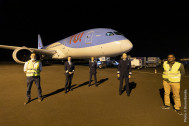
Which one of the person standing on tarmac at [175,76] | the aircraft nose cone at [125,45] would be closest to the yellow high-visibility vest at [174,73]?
the person standing on tarmac at [175,76]

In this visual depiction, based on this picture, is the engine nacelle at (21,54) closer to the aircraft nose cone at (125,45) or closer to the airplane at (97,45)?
the airplane at (97,45)

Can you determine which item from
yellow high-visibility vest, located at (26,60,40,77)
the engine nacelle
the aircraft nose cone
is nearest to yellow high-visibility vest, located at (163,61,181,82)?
yellow high-visibility vest, located at (26,60,40,77)

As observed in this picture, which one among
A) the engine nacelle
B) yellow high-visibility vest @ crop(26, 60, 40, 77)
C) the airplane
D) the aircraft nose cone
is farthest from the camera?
the engine nacelle

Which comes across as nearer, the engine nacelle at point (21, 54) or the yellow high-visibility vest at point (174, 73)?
the yellow high-visibility vest at point (174, 73)

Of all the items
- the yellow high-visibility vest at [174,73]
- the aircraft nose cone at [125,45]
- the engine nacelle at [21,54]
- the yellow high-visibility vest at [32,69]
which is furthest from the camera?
the engine nacelle at [21,54]

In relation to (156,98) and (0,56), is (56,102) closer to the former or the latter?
(156,98)

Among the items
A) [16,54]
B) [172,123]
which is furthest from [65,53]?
[172,123]

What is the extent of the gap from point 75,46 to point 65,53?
3030 mm

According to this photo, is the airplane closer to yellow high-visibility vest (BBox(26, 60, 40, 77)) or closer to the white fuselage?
the white fuselage

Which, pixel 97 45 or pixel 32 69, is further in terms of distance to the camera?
pixel 97 45

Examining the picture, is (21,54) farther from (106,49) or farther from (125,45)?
(125,45)

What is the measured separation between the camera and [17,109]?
3.45 metres

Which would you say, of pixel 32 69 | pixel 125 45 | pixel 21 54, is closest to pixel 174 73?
pixel 32 69

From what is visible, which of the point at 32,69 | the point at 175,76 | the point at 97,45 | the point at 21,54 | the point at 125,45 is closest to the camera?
the point at 175,76
